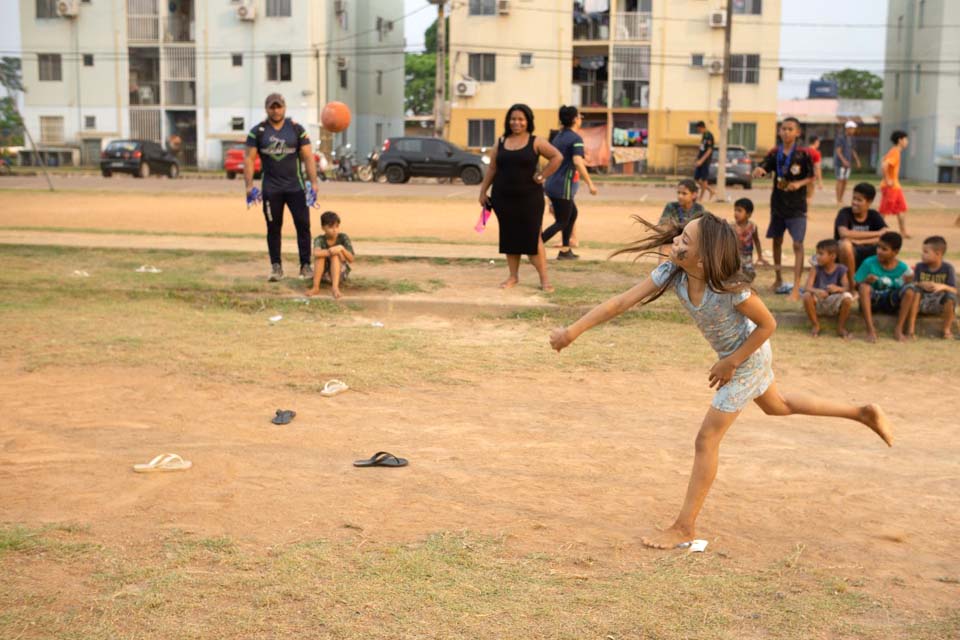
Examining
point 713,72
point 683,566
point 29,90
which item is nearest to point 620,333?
point 683,566

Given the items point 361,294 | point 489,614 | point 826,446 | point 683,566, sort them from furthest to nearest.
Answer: point 361,294
point 826,446
point 683,566
point 489,614

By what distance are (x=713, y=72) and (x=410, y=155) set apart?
774 inches

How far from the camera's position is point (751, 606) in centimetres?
418

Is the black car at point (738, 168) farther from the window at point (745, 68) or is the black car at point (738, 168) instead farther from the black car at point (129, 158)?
the black car at point (129, 158)

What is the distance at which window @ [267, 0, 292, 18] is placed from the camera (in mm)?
51875

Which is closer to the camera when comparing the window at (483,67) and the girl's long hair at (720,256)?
the girl's long hair at (720,256)

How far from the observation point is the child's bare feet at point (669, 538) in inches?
190

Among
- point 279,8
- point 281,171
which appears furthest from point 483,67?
point 281,171

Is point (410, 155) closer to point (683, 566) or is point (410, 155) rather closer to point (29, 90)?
point (29, 90)

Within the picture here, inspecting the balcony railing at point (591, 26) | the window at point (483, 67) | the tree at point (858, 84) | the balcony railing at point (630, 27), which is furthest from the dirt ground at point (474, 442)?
the tree at point (858, 84)

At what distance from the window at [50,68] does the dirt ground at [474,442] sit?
4793 cm

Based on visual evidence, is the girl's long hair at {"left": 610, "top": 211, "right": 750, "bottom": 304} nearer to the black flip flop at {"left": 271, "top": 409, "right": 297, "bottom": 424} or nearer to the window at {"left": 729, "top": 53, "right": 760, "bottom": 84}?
the black flip flop at {"left": 271, "top": 409, "right": 297, "bottom": 424}

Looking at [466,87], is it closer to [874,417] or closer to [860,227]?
[860,227]

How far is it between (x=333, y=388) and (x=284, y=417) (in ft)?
2.73
